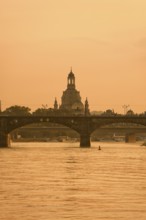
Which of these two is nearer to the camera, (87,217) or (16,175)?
(87,217)

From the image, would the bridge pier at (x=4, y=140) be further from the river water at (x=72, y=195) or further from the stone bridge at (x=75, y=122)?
the river water at (x=72, y=195)

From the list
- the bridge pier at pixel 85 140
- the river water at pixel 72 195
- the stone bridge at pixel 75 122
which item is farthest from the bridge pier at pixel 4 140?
the river water at pixel 72 195

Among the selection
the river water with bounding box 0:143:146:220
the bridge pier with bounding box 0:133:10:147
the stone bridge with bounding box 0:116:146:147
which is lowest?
the river water with bounding box 0:143:146:220

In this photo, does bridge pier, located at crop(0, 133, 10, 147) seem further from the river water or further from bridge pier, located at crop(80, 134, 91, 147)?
the river water

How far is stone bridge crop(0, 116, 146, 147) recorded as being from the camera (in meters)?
138

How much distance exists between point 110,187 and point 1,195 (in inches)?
307

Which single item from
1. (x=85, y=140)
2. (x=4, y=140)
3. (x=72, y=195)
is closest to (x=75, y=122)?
(x=85, y=140)

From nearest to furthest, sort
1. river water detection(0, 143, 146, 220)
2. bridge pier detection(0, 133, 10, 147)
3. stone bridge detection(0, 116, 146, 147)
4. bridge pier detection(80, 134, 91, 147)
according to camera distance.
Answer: river water detection(0, 143, 146, 220) < bridge pier detection(0, 133, 10, 147) < stone bridge detection(0, 116, 146, 147) < bridge pier detection(80, 134, 91, 147)

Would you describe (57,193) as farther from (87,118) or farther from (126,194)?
(87,118)

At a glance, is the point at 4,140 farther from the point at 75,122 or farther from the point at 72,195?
the point at 72,195

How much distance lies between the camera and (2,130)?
137 m

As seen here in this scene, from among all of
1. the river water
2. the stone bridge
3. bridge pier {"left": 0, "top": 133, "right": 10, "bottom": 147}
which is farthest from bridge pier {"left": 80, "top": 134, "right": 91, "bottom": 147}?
the river water

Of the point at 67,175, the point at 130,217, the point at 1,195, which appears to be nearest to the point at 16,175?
the point at 67,175

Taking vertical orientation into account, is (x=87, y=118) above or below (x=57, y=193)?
above
